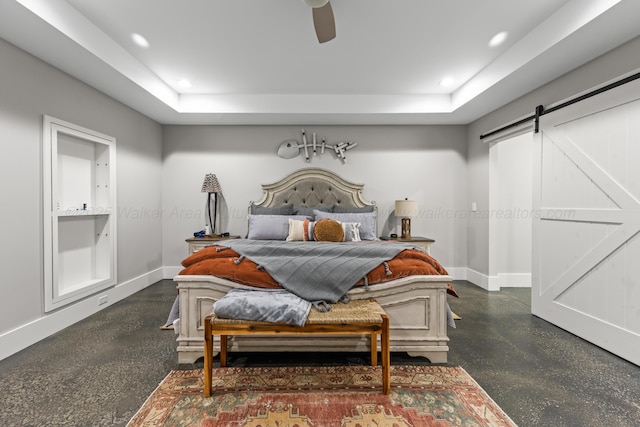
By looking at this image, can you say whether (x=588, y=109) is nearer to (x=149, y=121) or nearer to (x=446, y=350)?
(x=446, y=350)

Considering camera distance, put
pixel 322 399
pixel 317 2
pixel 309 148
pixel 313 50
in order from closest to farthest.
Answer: pixel 322 399
pixel 317 2
pixel 313 50
pixel 309 148

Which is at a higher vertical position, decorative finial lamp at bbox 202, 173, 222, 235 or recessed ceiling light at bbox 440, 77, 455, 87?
recessed ceiling light at bbox 440, 77, 455, 87

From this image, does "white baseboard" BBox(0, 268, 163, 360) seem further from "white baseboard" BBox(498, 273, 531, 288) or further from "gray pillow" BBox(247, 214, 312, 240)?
"white baseboard" BBox(498, 273, 531, 288)

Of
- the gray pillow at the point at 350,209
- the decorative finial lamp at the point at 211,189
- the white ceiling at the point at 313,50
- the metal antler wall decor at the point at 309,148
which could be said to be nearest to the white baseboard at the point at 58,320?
the decorative finial lamp at the point at 211,189

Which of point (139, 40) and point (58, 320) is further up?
point (139, 40)

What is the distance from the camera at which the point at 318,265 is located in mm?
2162

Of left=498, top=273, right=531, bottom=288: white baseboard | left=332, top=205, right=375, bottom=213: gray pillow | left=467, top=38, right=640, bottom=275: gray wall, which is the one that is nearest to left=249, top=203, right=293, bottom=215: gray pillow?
left=332, top=205, right=375, bottom=213: gray pillow

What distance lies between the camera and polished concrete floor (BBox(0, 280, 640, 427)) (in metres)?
1.61

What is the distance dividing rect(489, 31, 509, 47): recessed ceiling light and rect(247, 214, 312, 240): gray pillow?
278 centimetres

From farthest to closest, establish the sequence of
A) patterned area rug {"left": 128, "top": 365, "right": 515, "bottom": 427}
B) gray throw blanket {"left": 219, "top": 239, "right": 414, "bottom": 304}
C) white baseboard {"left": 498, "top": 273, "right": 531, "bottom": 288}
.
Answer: white baseboard {"left": 498, "top": 273, "right": 531, "bottom": 288} < gray throw blanket {"left": 219, "top": 239, "right": 414, "bottom": 304} < patterned area rug {"left": 128, "top": 365, "right": 515, "bottom": 427}

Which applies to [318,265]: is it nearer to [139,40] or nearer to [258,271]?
[258,271]

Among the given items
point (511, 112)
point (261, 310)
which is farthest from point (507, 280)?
point (261, 310)

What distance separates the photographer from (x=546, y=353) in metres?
2.26

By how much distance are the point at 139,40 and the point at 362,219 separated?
301 centimetres
